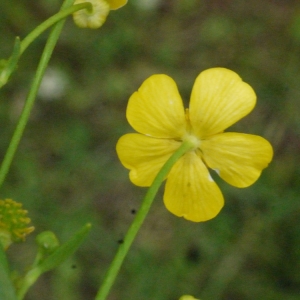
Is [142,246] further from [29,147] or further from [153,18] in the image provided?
[153,18]

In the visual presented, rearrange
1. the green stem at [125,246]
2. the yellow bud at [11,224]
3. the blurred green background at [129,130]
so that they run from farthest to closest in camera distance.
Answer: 1. the blurred green background at [129,130]
2. the yellow bud at [11,224]
3. the green stem at [125,246]

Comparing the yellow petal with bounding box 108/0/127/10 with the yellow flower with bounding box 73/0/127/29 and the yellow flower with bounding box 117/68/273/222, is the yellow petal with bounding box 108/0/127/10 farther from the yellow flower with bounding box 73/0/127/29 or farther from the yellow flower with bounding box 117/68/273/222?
the yellow flower with bounding box 117/68/273/222

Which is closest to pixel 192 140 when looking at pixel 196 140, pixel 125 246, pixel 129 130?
pixel 196 140

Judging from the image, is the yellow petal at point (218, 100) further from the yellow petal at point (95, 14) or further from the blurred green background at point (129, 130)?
the blurred green background at point (129, 130)

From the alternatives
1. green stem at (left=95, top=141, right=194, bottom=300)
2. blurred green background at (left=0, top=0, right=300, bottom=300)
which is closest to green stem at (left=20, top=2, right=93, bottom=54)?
green stem at (left=95, top=141, right=194, bottom=300)

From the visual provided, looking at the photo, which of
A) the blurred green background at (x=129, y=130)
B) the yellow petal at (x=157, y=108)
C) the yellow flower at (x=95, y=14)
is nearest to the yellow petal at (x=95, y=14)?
the yellow flower at (x=95, y=14)

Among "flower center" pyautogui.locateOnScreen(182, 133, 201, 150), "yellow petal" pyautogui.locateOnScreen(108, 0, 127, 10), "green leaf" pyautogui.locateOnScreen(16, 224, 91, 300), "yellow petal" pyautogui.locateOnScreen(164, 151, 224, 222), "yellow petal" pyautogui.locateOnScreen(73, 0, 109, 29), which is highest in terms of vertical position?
"yellow petal" pyautogui.locateOnScreen(108, 0, 127, 10)

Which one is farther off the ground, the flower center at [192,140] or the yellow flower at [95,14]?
the yellow flower at [95,14]
